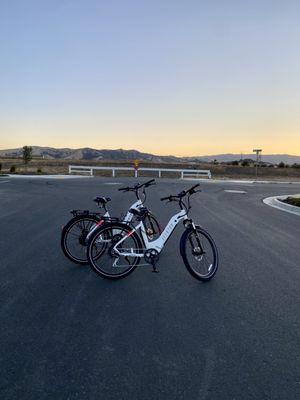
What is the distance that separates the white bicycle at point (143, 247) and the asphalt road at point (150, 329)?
→ 198 millimetres

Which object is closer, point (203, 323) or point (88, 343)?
point (88, 343)

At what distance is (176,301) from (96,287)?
1.17 metres

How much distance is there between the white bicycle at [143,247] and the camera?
610 cm

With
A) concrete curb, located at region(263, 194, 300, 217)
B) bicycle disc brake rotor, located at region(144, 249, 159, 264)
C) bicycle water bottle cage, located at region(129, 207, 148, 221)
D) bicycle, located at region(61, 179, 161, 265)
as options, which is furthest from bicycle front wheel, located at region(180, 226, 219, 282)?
concrete curb, located at region(263, 194, 300, 217)

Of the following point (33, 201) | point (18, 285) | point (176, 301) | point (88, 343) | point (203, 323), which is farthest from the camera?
point (33, 201)

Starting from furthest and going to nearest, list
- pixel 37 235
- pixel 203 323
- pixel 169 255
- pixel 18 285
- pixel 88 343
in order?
pixel 37 235 → pixel 169 255 → pixel 18 285 → pixel 203 323 → pixel 88 343

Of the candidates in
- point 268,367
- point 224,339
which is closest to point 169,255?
point 224,339

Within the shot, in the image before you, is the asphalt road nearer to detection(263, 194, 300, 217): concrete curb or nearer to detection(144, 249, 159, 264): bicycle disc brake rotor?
detection(144, 249, 159, 264): bicycle disc brake rotor

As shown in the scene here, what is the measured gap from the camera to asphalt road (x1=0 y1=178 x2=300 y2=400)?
3.37 meters

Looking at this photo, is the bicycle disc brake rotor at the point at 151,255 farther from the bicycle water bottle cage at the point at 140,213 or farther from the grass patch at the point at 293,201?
the grass patch at the point at 293,201

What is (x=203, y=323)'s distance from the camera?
4562 mm

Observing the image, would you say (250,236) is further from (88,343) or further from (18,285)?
(88,343)

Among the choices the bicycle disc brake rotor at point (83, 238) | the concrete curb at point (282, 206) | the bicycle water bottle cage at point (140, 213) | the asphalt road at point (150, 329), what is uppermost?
the bicycle water bottle cage at point (140, 213)

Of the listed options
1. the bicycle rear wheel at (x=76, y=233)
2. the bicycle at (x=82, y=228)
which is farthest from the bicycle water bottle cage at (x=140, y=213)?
the bicycle rear wheel at (x=76, y=233)
